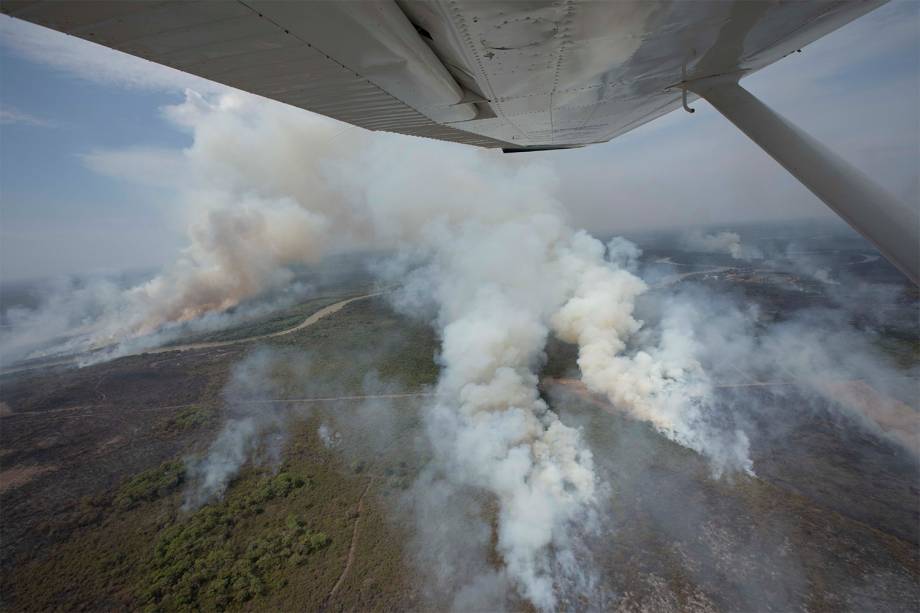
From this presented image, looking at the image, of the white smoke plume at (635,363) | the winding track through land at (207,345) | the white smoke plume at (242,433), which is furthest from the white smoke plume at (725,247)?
the white smoke plume at (242,433)

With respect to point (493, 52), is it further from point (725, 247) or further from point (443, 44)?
point (725, 247)

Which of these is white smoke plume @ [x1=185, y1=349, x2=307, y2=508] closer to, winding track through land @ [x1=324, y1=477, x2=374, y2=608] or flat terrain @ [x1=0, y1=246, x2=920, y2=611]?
flat terrain @ [x1=0, y1=246, x2=920, y2=611]

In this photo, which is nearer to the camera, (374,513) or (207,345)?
(374,513)

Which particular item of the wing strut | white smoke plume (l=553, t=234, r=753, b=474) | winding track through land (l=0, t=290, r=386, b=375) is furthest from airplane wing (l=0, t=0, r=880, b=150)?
winding track through land (l=0, t=290, r=386, b=375)

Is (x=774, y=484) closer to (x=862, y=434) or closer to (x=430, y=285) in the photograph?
(x=862, y=434)

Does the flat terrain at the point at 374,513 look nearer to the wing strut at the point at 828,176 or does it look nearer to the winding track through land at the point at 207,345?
the winding track through land at the point at 207,345

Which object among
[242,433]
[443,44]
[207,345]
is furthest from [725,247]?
[207,345]
